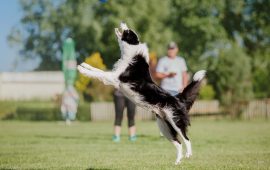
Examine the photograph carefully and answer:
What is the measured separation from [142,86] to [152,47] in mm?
37790

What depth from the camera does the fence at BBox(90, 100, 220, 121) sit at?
79.4ft

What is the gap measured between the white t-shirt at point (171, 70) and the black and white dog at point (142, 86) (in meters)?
4.86

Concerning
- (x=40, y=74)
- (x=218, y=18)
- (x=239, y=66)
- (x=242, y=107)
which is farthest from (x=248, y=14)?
(x=40, y=74)

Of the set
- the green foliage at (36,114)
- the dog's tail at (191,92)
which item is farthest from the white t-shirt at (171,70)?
the green foliage at (36,114)

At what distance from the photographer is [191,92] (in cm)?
690

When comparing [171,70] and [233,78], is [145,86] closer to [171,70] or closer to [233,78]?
[171,70]

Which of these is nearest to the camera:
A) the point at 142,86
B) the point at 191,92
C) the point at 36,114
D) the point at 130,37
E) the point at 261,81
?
the point at 142,86

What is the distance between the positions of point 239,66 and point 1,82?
30233mm

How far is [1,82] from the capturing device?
50281mm

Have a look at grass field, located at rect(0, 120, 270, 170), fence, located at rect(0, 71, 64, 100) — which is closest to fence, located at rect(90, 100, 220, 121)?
grass field, located at rect(0, 120, 270, 170)

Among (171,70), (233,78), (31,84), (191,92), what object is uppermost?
(31,84)

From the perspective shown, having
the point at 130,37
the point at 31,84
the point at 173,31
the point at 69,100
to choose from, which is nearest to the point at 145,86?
the point at 130,37

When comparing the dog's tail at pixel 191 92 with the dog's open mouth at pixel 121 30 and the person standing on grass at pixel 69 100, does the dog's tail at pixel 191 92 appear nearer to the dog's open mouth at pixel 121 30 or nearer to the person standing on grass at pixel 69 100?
the dog's open mouth at pixel 121 30

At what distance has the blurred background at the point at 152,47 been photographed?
25.8 metres
